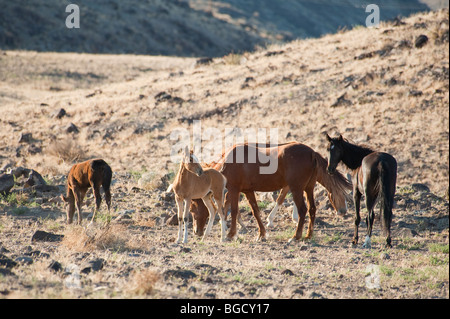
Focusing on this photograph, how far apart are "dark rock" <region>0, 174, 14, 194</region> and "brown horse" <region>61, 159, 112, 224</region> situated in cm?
273

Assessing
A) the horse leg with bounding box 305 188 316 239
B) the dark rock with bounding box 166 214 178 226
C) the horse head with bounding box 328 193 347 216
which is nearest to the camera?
the horse leg with bounding box 305 188 316 239

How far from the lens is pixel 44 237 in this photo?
10156 mm

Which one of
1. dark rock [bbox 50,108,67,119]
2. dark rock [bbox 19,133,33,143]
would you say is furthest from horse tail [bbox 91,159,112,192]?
dark rock [bbox 50,108,67,119]

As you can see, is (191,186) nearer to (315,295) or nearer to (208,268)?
(208,268)

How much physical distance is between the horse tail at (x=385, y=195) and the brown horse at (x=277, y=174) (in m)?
1.62

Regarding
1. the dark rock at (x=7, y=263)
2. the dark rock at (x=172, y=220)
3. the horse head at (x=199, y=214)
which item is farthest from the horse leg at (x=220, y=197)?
the dark rock at (x=7, y=263)

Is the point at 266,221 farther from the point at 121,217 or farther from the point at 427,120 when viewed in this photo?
the point at 427,120

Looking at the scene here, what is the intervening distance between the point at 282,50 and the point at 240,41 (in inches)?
1683

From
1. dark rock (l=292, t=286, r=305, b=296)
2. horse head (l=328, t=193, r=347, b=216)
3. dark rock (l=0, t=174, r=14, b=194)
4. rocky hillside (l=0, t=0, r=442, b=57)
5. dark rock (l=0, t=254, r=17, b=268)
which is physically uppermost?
rocky hillside (l=0, t=0, r=442, b=57)

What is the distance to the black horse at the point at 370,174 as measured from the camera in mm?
10062

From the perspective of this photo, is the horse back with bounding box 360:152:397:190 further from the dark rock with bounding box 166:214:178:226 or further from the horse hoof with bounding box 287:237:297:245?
the dark rock with bounding box 166:214:178:226

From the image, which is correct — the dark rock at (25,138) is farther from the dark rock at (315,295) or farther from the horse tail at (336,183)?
the dark rock at (315,295)

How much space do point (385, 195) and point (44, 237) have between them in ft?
22.5

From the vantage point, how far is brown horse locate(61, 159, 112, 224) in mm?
12258
